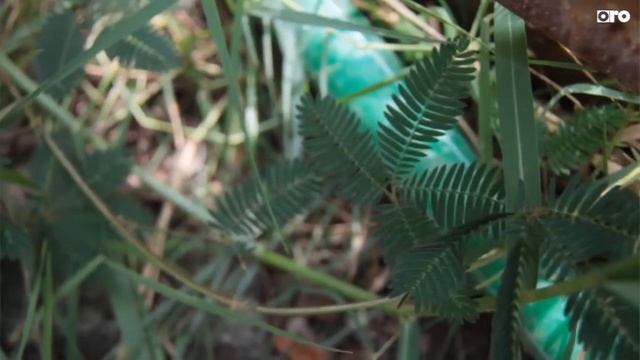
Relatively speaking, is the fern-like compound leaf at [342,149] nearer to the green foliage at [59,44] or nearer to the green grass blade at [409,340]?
the green grass blade at [409,340]

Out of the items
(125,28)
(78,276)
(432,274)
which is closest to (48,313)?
(78,276)

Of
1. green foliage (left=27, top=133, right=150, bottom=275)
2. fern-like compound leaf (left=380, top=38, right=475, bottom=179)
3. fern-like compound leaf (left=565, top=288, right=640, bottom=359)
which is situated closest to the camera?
fern-like compound leaf (left=565, top=288, right=640, bottom=359)

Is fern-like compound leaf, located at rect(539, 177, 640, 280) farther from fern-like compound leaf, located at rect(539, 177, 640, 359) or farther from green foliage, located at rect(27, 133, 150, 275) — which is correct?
green foliage, located at rect(27, 133, 150, 275)

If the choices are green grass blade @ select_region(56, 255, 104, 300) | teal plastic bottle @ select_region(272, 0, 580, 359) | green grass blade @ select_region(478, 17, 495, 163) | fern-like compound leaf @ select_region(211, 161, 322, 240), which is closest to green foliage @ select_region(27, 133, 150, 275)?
green grass blade @ select_region(56, 255, 104, 300)

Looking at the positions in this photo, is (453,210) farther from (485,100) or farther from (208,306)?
(208,306)

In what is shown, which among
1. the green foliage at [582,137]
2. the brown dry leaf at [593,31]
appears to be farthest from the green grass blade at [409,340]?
the brown dry leaf at [593,31]

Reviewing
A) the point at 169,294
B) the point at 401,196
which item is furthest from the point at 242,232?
the point at 401,196
